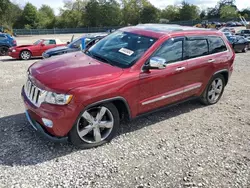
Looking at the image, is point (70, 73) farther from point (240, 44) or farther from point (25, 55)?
point (240, 44)

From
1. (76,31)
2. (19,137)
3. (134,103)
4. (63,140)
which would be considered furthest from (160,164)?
(76,31)

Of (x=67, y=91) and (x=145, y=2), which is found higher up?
(x=145, y=2)

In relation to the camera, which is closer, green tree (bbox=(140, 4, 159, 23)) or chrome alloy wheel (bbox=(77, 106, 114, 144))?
chrome alloy wheel (bbox=(77, 106, 114, 144))

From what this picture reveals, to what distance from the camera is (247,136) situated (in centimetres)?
418

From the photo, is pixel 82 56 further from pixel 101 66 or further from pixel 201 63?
pixel 201 63

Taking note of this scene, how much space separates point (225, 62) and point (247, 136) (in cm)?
178

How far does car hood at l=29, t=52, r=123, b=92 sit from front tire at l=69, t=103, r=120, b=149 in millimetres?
412

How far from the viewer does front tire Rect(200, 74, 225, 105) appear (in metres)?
5.19

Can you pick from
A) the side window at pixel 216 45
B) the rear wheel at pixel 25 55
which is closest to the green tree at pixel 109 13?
the rear wheel at pixel 25 55

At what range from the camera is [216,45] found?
16.8ft

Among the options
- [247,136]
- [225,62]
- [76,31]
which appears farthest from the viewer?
[76,31]

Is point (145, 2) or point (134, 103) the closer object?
point (134, 103)

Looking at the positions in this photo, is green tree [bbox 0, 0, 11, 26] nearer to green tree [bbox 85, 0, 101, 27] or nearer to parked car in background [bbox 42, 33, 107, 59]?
green tree [bbox 85, 0, 101, 27]

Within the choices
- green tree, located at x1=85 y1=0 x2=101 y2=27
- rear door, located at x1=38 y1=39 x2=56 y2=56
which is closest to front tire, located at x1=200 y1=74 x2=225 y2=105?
rear door, located at x1=38 y1=39 x2=56 y2=56
